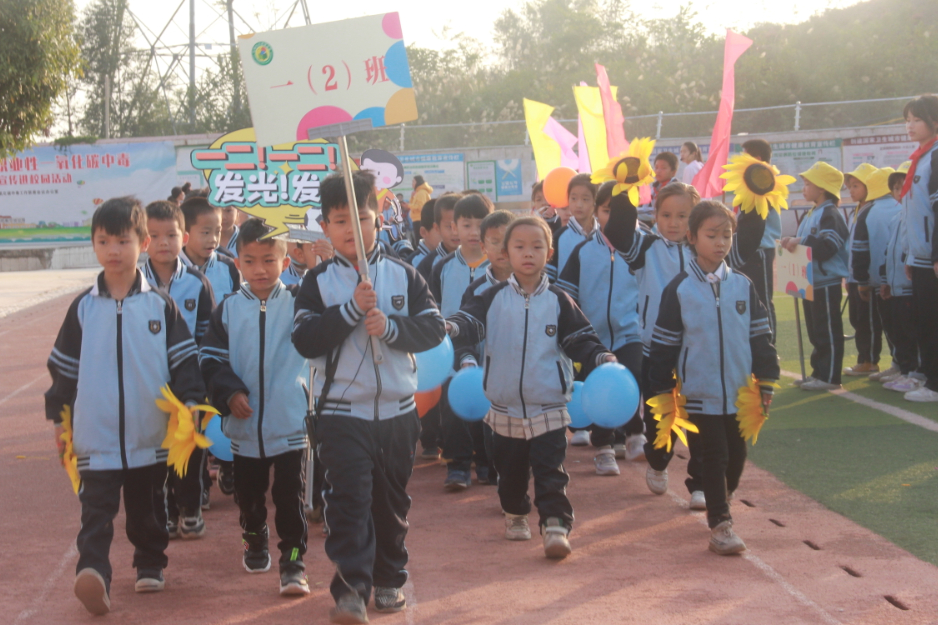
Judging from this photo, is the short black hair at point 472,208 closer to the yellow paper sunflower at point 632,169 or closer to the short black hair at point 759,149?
the yellow paper sunflower at point 632,169

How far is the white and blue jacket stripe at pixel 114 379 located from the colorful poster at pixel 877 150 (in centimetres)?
2147

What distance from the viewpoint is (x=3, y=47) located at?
14.0m

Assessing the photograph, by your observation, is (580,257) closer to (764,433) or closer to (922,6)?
(764,433)

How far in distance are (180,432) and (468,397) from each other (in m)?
1.47

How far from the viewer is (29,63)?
14.3 metres

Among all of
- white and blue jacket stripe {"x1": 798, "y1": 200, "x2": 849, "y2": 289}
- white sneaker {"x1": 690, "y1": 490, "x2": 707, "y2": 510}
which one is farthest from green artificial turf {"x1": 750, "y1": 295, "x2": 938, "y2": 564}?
white and blue jacket stripe {"x1": 798, "y1": 200, "x2": 849, "y2": 289}

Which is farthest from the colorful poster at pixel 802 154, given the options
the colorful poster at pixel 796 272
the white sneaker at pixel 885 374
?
the colorful poster at pixel 796 272

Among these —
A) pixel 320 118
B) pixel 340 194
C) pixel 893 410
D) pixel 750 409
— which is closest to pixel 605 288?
pixel 750 409

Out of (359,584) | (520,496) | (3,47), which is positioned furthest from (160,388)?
(3,47)

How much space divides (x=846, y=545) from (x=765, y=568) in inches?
22.7

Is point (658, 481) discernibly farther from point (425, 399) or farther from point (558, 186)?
point (558, 186)

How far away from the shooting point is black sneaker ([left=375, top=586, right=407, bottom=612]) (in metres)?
3.90

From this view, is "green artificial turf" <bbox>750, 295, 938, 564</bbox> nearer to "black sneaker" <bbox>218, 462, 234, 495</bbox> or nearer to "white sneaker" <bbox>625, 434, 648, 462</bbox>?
"white sneaker" <bbox>625, 434, 648, 462</bbox>

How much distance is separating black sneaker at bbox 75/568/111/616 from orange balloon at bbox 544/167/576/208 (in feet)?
15.5
